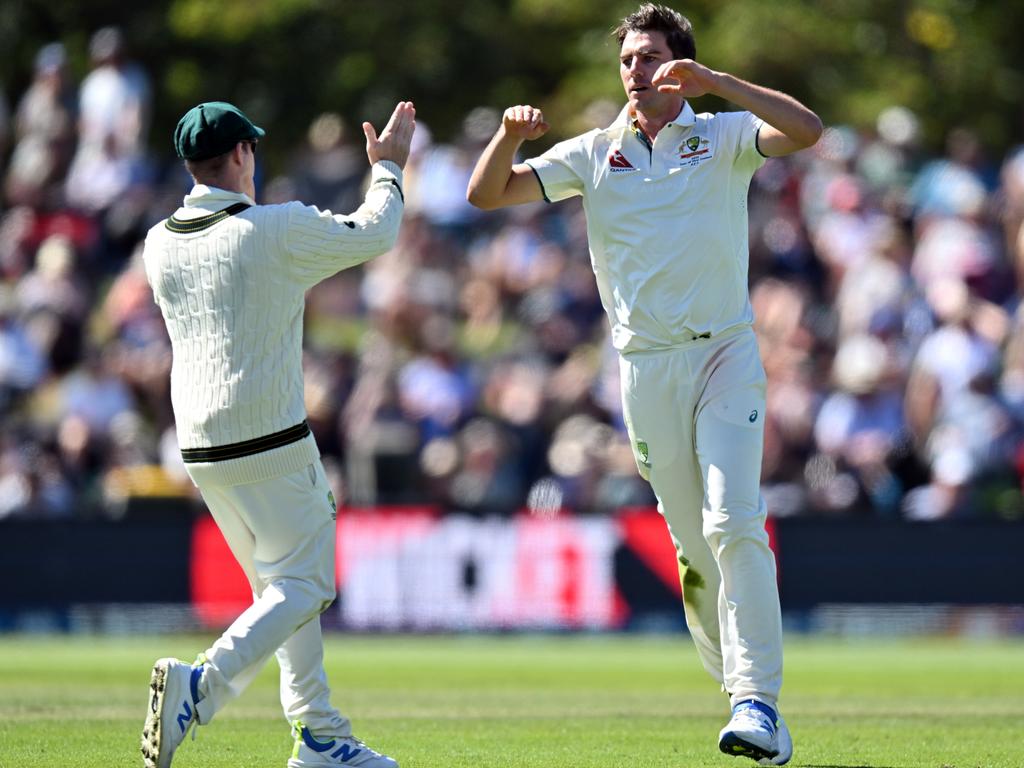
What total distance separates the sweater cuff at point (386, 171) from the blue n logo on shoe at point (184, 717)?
198 cm

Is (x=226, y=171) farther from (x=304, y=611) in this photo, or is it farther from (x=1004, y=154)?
(x=1004, y=154)

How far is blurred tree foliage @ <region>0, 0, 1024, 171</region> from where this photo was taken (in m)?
23.3

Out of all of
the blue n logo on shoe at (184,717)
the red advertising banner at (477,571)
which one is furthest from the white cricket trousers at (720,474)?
the red advertising banner at (477,571)

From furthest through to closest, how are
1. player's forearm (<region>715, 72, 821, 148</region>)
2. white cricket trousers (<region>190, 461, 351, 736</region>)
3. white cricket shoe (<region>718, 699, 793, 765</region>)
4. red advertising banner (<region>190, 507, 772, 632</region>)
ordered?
1. red advertising banner (<region>190, 507, 772, 632</region>)
2. player's forearm (<region>715, 72, 821, 148</region>)
3. white cricket shoe (<region>718, 699, 793, 765</region>)
4. white cricket trousers (<region>190, 461, 351, 736</region>)

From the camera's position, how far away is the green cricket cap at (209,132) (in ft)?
21.7

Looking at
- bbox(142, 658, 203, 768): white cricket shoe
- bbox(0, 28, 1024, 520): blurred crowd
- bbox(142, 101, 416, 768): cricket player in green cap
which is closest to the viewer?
bbox(142, 658, 203, 768): white cricket shoe

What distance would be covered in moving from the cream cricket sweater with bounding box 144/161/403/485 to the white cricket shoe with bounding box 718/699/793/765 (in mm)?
1795

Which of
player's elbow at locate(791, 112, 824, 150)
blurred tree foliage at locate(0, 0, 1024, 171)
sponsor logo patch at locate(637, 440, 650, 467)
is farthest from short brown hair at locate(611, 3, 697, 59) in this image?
blurred tree foliage at locate(0, 0, 1024, 171)

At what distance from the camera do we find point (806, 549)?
15.1 meters

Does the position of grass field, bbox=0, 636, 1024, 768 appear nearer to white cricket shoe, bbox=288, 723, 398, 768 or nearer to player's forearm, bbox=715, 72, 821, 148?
white cricket shoe, bbox=288, 723, 398, 768

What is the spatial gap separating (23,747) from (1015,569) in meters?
9.35

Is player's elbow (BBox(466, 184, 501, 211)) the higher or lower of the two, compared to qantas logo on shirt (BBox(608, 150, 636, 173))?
lower

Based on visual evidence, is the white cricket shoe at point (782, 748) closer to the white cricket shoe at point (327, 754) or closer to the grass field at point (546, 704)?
the grass field at point (546, 704)

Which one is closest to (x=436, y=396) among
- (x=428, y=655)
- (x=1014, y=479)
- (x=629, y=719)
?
(x=428, y=655)
